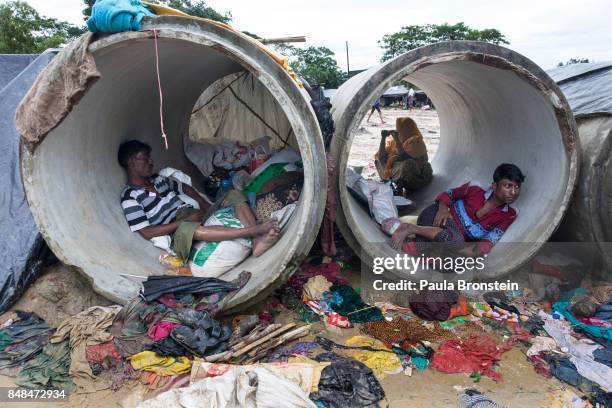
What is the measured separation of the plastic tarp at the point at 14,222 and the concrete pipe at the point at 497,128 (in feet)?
8.99

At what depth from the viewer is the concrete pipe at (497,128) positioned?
3445mm

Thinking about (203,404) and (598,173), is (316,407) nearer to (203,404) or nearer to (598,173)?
(203,404)

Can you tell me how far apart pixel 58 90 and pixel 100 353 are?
1.85 metres

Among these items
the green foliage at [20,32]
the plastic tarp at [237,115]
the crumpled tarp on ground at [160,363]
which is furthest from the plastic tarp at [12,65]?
the green foliage at [20,32]

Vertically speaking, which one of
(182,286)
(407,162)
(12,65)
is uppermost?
(12,65)

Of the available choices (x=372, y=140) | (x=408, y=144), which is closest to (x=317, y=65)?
(x=372, y=140)

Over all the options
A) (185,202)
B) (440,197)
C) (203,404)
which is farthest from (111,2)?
(440,197)

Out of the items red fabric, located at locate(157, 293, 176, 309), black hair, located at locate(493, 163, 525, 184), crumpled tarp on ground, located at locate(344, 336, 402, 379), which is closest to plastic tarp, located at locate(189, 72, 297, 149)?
black hair, located at locate(493, 163, 525, 184)

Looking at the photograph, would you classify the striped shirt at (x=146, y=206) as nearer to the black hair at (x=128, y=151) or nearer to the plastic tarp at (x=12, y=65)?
the black hair at (x=128, y=151)

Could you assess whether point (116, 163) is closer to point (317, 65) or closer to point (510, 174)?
point (510, 174)

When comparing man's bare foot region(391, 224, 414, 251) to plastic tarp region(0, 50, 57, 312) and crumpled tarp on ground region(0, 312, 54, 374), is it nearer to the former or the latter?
crumpled tarp on ground region(0, 312, 54, 374)

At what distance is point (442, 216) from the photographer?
4.33 meters

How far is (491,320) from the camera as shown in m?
3.67

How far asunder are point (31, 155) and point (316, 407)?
2.79 meters
